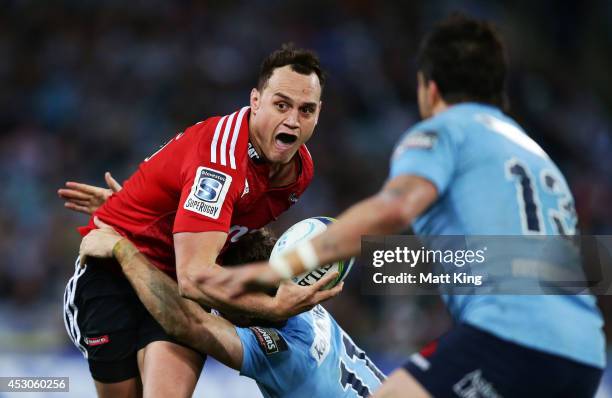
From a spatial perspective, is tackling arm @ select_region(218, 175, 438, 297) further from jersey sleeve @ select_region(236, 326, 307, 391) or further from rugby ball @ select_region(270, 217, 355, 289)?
jersey sleeve @ select_region(236, 326, 307, 391)

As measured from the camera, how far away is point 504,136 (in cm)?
342

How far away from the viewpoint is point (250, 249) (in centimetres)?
516

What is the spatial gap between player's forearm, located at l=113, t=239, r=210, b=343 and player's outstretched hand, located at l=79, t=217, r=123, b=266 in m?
0.06

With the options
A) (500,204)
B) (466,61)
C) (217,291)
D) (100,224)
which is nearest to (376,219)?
(500,204)

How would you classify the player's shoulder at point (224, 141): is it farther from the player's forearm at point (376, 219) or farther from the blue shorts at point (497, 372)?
the blue shorts at point (497, 372)

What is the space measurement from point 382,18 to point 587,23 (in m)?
3.22

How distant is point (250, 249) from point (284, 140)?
0.66 metres

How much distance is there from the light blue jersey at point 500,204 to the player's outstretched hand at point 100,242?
2.19 meters

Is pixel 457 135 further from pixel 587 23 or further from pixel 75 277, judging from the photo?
pixel 587 23

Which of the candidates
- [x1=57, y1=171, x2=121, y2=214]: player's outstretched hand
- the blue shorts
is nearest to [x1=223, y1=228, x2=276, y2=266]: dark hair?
[x1=57, y1=171, x2=121, y2=214]: player's outstretched hand

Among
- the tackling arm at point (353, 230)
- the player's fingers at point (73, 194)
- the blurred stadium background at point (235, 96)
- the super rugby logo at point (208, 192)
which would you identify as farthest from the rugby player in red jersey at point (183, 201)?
the blurred stadium background at point (235, 96)

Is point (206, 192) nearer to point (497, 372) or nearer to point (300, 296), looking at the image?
point (300, 296)

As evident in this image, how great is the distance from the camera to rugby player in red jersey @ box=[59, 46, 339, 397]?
471 centimetres

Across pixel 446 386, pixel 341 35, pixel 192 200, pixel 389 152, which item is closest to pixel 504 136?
pixel 446 386
